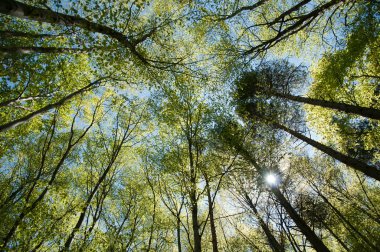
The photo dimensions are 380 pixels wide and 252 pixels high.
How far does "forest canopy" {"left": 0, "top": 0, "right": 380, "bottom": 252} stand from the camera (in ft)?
23.9

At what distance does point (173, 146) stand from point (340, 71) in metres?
11.3

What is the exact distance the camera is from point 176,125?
10258mm

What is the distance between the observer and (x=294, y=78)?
1480cm

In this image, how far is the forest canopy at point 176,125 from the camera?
23.9ft

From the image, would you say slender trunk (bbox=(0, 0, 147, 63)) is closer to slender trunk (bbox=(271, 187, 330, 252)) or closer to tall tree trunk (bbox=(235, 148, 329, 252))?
tall tree trunk (bbox=(235, 148, 329, 252))

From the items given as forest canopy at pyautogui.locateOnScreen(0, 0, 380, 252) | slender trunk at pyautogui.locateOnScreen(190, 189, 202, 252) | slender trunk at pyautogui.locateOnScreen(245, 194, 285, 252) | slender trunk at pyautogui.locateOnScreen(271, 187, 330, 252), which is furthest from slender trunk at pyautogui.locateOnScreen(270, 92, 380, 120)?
slender trunk at pyautogui.locateOnScreen(190, 189, 202, 252)

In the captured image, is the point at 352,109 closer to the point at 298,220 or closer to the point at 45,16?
the point at 298,220

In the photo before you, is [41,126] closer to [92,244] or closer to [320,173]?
[92,244]

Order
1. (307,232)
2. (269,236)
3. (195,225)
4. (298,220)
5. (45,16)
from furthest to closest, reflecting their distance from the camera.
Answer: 1. (298,220)
2. (307,232)
3. (269,236)
4. (195,225)
5. (45,16)

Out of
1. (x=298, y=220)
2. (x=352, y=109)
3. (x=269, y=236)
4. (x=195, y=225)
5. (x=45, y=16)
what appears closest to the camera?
(x=45, y=16)

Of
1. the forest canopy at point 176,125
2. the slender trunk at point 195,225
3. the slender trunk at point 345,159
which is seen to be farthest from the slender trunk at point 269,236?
the slender trunk at point 345,159

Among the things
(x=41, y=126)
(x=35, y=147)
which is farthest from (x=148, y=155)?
(x=35, y=147)

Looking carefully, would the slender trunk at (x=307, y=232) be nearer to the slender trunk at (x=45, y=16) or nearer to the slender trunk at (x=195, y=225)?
the slender trunk at (x=195, y=225)

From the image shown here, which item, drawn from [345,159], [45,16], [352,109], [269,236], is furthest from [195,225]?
[352,109]
